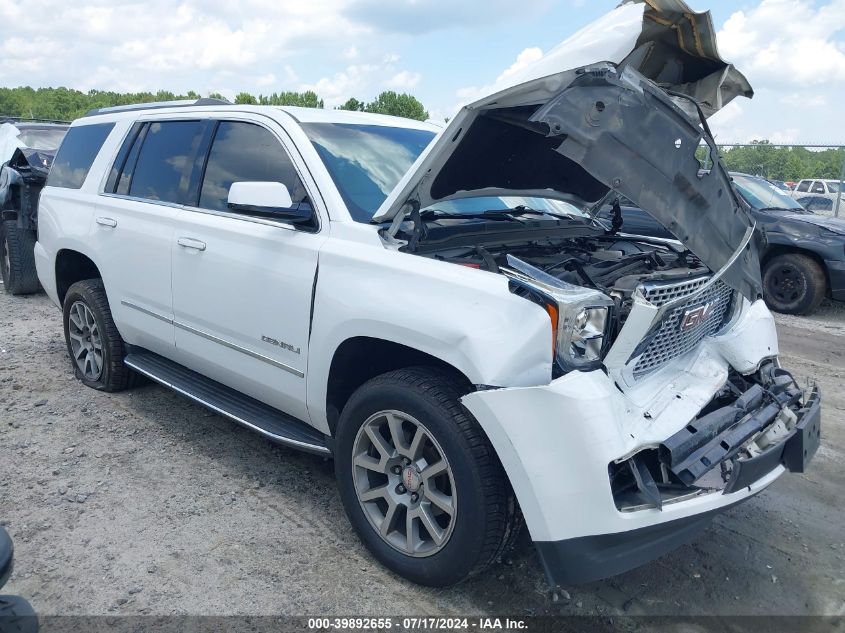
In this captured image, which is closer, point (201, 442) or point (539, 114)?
point (539, 114)

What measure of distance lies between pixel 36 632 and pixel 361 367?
5.28 ft

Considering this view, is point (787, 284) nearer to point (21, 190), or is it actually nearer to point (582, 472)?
point (582, 472)

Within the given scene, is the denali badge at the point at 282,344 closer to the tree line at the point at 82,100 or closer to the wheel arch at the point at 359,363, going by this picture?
the wheel arch at the point at 359,363

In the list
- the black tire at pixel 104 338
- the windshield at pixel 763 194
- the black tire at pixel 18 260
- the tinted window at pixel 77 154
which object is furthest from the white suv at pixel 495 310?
the windshield at pixel 763 194

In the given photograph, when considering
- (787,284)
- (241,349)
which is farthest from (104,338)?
(787,284)

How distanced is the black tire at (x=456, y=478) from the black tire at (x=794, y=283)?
7.27m

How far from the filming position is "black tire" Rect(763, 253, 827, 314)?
8383 mm

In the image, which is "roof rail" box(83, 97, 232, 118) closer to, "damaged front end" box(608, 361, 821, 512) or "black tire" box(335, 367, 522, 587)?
"black tire" box(335, 367, 522, 587)

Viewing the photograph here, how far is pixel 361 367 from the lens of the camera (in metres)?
3.17

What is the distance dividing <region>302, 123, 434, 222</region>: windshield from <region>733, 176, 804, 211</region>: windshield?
6.90 m

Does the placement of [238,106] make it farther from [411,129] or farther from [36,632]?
[36,632]

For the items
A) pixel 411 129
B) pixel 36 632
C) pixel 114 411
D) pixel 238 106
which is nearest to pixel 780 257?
pixel 411 129

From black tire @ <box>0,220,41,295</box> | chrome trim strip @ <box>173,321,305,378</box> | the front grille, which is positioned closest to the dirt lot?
chrome trim strip @ <box>173,321,305,378</box>

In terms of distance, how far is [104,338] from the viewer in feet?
15.7
